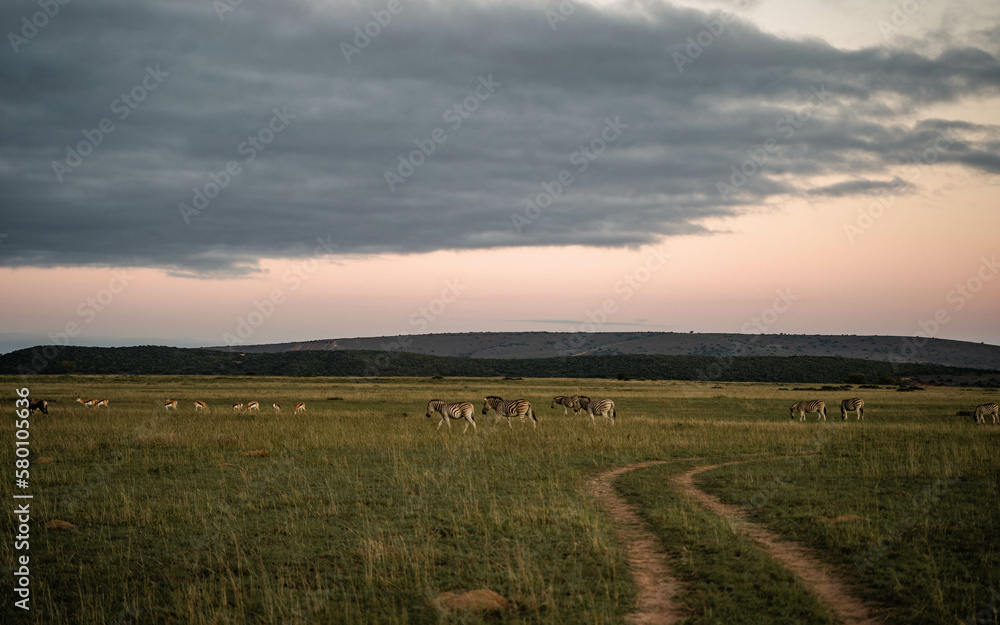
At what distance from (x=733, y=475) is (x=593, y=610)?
10401 mm

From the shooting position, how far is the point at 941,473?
16.4m

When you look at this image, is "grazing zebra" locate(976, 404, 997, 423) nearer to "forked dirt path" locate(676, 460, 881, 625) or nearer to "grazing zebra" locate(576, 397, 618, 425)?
"grazing zebra" locate(576, 397, 618, 425)

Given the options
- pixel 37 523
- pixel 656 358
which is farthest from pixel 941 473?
pixel 656 358

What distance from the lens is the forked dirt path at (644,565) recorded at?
744 centimetres

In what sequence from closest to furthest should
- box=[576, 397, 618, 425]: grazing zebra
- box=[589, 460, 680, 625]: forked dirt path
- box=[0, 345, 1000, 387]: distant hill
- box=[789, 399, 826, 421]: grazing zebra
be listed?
box=[589, 460, 680, 625]: forked dirt path → box=[576, 397, 618, 425]: grazing zebra → box=[789, 399, 826, 421]: grazing zebra → box=[0, 345, 1000, 387]: distant hill

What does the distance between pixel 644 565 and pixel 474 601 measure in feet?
9.00

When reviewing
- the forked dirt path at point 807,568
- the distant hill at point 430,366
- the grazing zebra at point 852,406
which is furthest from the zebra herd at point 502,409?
the distant hill at point 430,366

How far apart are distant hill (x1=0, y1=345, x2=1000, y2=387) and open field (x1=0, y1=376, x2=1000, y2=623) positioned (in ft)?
330

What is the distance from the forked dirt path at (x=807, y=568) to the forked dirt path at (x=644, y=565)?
1619mm

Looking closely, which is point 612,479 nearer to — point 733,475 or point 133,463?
point 733,475

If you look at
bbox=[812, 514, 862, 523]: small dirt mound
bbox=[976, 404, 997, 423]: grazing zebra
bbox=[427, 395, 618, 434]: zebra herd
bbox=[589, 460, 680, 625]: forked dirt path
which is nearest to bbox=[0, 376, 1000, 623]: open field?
bbox=[812, 514, 862, 523]: small dirt mound

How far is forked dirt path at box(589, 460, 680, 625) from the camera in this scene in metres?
7.44

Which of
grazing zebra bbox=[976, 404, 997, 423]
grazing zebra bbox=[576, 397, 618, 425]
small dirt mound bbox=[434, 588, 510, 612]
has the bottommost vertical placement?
small dirt mound bbox=[434, 588, 510, 612]

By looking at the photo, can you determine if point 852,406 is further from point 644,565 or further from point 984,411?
point 644,565
